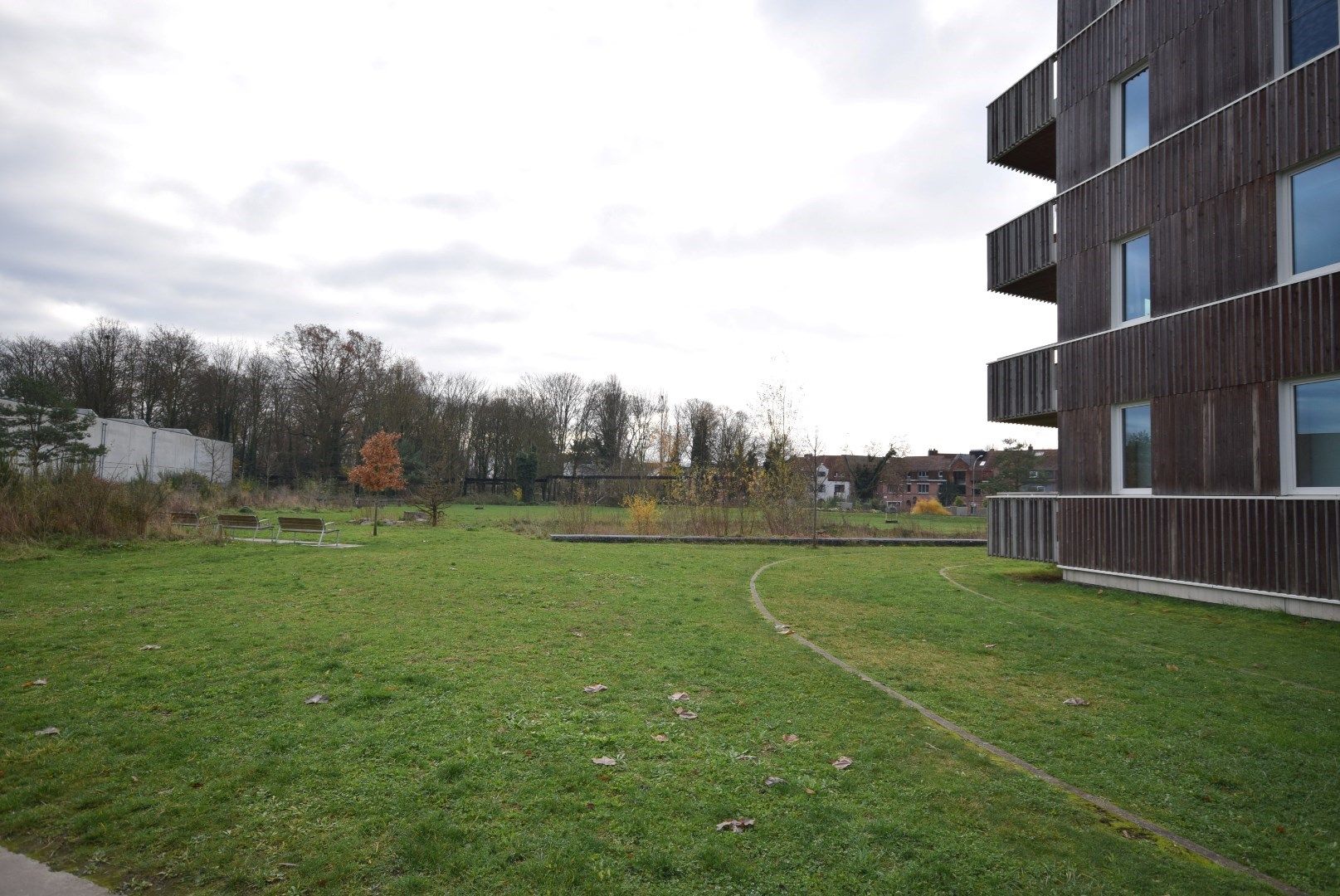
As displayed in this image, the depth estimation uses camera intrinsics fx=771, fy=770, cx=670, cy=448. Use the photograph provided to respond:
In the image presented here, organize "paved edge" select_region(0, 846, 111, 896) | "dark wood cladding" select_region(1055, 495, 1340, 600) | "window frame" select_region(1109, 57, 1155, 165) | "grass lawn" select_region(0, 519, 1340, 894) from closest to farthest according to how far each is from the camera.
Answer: "paved edge" select_region(0, 846, 111, 896), "grass lawn" select_region(0, 519, 1340, 894), "dark wood cladding" select_region(1055, 495, 1340, 600), "window frame" select_region(1109, 57, 1155, 165)

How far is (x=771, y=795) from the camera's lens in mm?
3625

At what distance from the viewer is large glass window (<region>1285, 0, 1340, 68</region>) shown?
947cm

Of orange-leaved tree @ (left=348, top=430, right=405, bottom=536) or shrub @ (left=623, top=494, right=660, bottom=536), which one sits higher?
orange-leaved tree @ (left=348, top=430, right=405, bottom=536)

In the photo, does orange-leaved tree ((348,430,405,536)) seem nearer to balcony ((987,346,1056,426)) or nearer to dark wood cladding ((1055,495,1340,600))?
balcony ((987,346,1056,426))

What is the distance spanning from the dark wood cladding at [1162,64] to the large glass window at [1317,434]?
166 inches

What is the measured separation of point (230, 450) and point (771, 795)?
48194mm

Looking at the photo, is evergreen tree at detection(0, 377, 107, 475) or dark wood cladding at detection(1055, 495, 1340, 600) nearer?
dark wood cladding at detection(1055, 495, 1340, 600)

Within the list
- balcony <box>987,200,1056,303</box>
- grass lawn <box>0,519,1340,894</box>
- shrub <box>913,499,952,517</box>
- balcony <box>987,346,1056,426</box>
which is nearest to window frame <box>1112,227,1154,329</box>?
balcony <box>987,346,1056,426</box>

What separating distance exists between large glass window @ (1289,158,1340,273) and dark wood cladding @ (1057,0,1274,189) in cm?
163

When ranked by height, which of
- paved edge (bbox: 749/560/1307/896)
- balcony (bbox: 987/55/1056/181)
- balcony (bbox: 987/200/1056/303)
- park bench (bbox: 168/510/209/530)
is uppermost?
balcony (bbox: 987/55/1056/181)

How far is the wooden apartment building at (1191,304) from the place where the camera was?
9.42m

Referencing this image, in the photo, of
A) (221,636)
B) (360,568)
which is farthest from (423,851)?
(360,568)

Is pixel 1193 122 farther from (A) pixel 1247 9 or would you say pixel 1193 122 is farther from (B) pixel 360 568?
(B) pixel 360 568

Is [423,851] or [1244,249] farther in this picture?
[1244,249]
